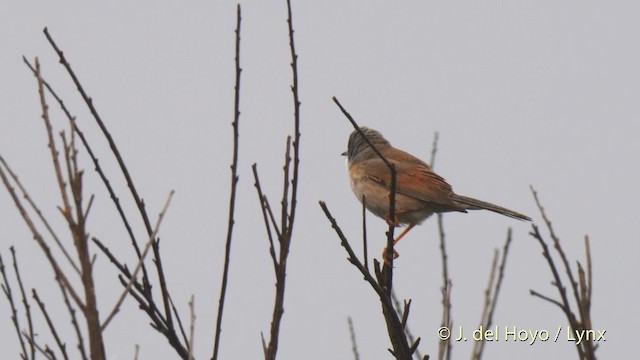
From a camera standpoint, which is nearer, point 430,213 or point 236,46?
point 236,46

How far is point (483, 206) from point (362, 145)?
165cm

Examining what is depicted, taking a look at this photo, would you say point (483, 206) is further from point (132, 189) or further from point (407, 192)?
point (132, 189)

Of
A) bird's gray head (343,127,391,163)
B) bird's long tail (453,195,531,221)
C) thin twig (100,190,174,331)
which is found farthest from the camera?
bird's gray head (343,127,391,163)

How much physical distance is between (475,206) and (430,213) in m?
0.51

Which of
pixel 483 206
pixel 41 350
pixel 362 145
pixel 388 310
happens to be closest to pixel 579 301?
pixel 388 310

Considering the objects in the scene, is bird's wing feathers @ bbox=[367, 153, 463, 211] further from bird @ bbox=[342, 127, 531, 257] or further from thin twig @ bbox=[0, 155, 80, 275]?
thin twig @ bbox=[0, 155, 80, 275]

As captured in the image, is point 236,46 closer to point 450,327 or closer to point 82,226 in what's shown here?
point 82,226

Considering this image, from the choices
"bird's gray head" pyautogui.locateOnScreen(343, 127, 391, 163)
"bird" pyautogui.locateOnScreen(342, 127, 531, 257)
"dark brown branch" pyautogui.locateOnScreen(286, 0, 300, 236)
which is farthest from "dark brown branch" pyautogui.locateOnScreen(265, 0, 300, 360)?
"bird's gray head" pyautogui.locateOnScreen(343, 127, 391, 163)

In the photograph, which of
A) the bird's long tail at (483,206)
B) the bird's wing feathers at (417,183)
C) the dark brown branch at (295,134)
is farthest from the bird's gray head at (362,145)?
the dark brown branch at (295,134)

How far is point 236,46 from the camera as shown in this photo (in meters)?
3.32

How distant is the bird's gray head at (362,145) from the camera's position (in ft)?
27.1

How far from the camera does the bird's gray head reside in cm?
827

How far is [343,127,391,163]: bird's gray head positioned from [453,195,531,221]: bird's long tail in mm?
1059

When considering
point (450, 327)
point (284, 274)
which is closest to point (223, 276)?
point (284, 274)
